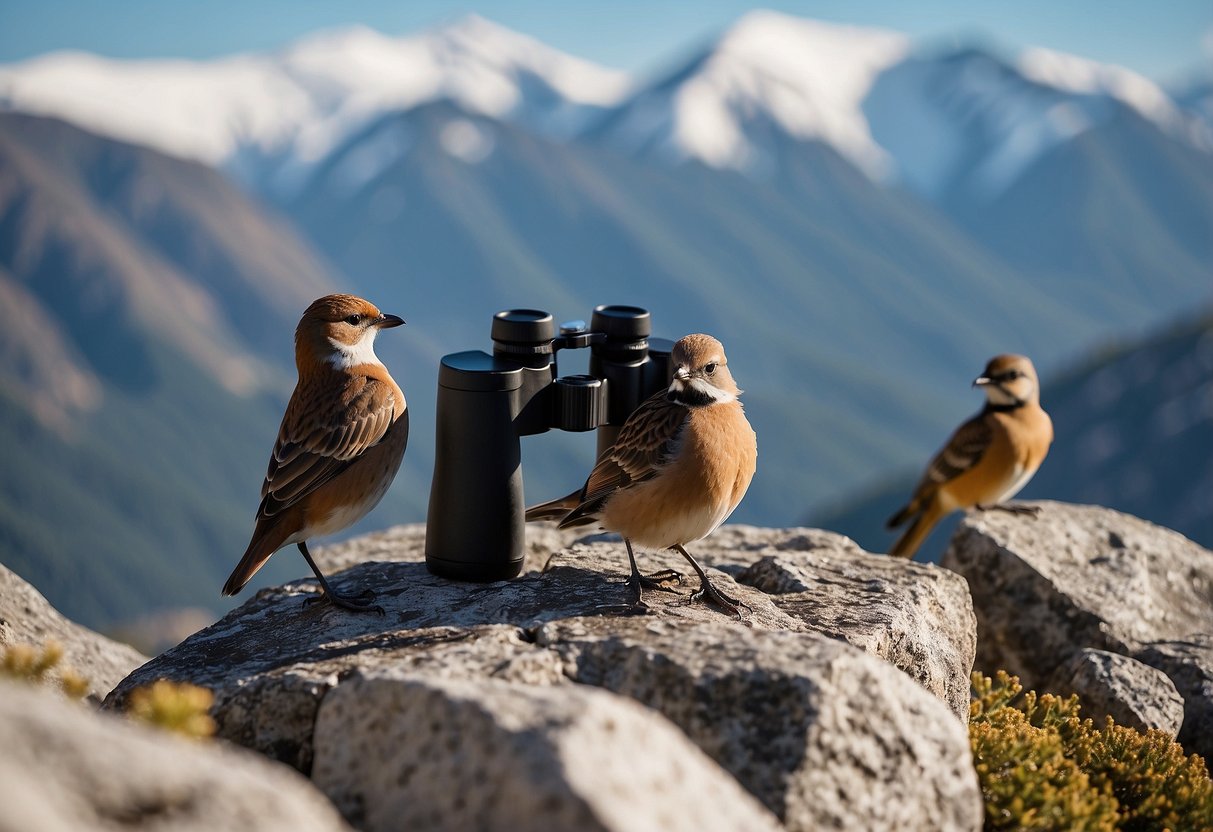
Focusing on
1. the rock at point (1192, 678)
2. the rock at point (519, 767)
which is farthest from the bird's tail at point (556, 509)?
the rock at point (1192, 678)

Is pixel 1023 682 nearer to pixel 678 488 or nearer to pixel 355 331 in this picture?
pixel 678 488

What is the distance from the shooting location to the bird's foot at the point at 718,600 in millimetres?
7344

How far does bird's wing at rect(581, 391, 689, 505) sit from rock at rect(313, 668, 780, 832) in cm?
266

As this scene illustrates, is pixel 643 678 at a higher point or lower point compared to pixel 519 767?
lower

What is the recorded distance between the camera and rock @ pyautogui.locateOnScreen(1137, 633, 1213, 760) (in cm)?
859

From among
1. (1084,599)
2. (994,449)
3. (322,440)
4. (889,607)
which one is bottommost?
(1084,599)

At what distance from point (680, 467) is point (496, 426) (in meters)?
1.37

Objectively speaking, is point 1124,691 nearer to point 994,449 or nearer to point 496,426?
point 994,449

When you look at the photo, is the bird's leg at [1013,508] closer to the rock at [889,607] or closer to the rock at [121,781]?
the rock at [889,607]

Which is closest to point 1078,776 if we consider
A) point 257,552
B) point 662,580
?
point 662,580

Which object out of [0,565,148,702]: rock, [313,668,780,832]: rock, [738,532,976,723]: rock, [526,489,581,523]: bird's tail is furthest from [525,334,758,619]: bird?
[0,565,148,702]: rock

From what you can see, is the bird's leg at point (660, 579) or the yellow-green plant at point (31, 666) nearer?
the yellow-green plant at point (31, 666)

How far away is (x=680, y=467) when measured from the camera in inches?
283

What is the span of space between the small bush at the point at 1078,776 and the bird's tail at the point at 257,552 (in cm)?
452
